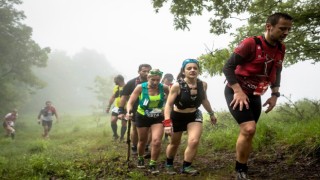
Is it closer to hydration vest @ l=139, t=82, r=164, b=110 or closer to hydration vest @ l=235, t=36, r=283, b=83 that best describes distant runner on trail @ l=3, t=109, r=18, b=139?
hydration vest @ l=139, t=82, r=164, b=110

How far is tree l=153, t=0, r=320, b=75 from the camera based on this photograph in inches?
259

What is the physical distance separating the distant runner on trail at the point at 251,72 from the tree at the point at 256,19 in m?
2.21

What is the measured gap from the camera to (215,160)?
22.7 ft

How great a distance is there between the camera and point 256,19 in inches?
272

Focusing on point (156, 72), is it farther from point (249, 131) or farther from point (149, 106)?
point (249, 131)

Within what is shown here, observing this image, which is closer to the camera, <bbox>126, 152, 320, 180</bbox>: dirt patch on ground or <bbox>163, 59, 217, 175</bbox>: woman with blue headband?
<bbox>126, 152, 320, 180</bbox>: dirt patch on ground

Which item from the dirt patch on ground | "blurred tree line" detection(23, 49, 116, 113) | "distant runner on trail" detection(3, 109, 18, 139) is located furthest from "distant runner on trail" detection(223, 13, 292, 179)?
"blurred tree line" detection(23, 49, 116, 113)

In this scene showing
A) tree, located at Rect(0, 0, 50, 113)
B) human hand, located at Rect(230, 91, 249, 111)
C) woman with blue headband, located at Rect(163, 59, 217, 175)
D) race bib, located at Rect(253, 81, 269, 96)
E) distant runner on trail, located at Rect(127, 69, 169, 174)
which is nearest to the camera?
human hand, located at Rect(230, 91, 249, 111)

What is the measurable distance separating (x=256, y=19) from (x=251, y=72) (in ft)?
9.98

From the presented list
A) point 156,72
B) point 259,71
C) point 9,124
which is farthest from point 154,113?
point 9,124

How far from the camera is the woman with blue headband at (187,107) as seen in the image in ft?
18.6

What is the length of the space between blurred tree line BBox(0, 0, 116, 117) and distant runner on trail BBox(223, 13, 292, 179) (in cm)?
2554

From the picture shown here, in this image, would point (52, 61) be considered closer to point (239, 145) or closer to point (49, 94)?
point (49, 94)

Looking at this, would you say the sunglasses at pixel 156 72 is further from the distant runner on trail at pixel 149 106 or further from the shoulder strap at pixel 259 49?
the shoulder strap at pixel 259 49
